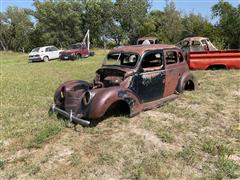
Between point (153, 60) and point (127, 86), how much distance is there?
3.85 feet

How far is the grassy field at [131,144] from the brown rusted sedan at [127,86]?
27 centimetres

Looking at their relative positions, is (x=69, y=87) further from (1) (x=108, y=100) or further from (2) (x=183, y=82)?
(2) (x=183, y=82)

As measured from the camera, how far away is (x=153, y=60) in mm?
6801

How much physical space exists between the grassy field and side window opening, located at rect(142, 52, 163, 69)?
993mm

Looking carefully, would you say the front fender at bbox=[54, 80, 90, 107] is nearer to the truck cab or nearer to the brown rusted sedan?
the brown rusted sedan

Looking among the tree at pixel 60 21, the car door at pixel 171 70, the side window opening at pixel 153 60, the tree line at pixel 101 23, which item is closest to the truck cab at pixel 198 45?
the car door at pixel 171 70

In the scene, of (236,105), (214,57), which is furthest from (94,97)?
(214,57)

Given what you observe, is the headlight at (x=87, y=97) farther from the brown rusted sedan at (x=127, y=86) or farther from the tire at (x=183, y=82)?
the tire at (x=183, y=82)

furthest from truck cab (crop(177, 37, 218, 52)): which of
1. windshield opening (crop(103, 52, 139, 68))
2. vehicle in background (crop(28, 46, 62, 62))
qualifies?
vehicle in background (crop(28, 46, 62, 62))

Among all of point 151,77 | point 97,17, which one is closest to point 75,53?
point 151,77

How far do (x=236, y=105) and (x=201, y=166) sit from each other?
3.14 metres

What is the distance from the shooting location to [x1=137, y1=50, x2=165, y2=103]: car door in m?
6.30

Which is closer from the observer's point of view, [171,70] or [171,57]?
[171,70]

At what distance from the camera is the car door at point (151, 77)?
6297 mm
